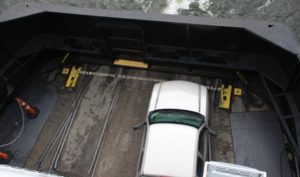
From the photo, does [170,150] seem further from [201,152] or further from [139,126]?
[139,126]

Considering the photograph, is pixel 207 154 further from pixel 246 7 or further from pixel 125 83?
pixel 246 7

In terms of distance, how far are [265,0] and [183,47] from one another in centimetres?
281

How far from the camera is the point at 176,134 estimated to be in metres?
4.76

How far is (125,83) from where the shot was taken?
6.20 m

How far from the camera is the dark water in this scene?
7.31m

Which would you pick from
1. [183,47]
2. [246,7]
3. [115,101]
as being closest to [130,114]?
[115,101]

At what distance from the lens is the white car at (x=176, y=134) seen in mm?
4539

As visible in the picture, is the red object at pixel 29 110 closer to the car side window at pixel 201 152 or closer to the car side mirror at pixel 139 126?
the car side mirror at pixel 139 126

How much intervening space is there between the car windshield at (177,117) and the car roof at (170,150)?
0.21 feet

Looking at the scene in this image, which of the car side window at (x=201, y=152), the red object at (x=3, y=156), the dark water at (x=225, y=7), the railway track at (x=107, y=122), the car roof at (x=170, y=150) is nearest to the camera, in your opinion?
the car roof at (x=170, y=150)

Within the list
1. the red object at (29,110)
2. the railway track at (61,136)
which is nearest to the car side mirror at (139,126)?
the railway track at (61,136)

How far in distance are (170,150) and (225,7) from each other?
4.16 metres

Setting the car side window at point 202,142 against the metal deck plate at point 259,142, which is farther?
the metal deck plate at point 259,142

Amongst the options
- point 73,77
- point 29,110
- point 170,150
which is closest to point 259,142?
point 170,150
